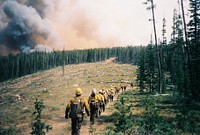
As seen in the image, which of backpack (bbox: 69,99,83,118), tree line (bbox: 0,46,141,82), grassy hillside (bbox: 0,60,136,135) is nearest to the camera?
backpack (bbox: 69,99,83,118)

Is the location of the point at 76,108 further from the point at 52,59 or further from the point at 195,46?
the point at 52,59

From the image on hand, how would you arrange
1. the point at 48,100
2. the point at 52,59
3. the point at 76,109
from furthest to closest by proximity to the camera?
1. the point at 52,59
2. the point at 48,100
3. the point at 76,109

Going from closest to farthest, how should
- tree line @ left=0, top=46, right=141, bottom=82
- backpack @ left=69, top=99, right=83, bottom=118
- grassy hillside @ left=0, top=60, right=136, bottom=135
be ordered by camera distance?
backpack @ left=69, top=99, right=83, bottom=118 → grassy hillside @ left=0, top=60, right=136, bottom=135 → tree line @ left=0, top=46, right=141, bottom=82

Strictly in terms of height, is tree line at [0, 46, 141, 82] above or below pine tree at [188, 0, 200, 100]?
above

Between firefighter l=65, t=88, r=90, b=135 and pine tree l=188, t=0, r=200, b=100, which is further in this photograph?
pine tree l=188, t=0, r=200, b=100

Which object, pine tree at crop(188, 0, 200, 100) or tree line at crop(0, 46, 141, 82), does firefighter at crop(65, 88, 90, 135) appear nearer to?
pine tree at crop(188, 0, 200, 100)

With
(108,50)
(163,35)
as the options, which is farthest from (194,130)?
(108,50)

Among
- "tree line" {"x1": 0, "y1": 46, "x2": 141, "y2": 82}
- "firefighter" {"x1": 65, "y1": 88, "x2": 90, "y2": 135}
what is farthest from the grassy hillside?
"tree line" {"x1": 0, "y1": 46, "x2": 141, "y2": 82}

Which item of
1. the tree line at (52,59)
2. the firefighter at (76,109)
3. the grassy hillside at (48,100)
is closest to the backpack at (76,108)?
the firefighter at (76,109)

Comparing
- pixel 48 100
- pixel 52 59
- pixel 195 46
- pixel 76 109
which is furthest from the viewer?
pixel 52 59

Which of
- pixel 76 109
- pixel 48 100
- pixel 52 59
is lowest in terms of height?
pixel 48 100

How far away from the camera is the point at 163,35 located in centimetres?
7081

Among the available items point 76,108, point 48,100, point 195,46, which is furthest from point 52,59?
point 76,108

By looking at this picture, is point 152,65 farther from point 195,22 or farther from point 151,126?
point 151,126
